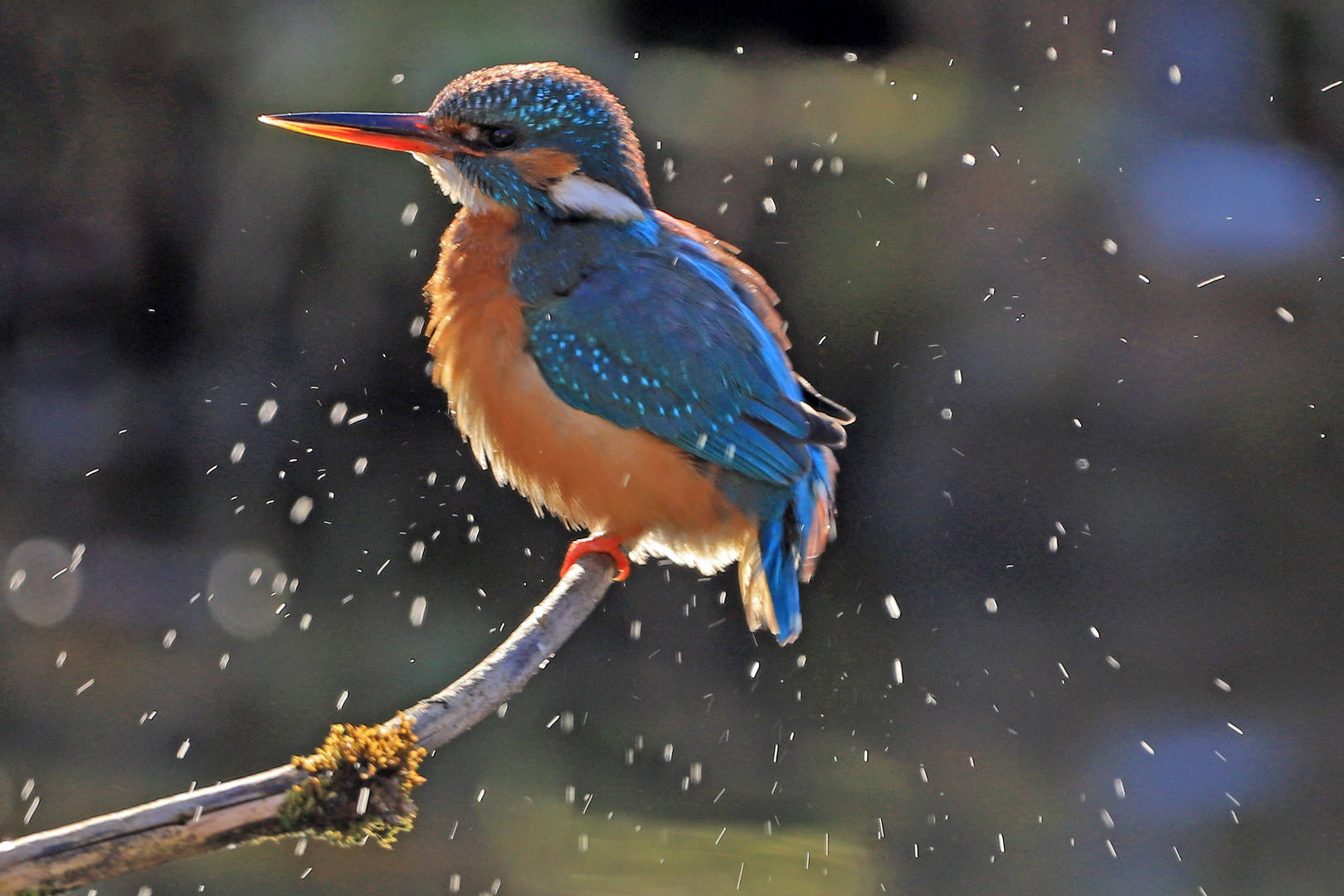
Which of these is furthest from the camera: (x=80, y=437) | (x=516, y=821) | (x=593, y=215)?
(x=80, y=437)

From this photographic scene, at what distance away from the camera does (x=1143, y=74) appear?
3.80m

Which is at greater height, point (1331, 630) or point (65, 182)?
point (65, 182)

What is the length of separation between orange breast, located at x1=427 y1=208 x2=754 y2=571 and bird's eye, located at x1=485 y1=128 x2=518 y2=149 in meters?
0.09

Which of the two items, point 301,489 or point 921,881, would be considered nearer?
point 921,881

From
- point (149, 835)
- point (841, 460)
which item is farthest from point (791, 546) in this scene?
point (841, 460)

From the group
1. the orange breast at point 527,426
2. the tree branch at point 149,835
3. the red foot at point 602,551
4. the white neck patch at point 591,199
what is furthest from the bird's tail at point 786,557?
the tree branch at point 149,835

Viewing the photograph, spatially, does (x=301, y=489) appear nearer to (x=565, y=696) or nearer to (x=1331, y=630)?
(x=565, y=696)

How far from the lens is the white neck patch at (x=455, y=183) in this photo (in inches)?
67.3

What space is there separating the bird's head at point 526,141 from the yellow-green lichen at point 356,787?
31.5 inches

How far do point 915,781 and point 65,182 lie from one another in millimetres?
3108

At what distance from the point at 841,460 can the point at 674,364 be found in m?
2.19

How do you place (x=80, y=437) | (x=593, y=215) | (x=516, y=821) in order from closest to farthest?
(x=593, y=215) → (x=516, y=821) → (x=80, y=437)

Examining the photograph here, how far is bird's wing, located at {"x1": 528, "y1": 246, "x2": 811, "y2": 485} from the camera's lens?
171 cm

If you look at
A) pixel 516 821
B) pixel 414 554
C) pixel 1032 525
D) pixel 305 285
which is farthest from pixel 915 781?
pixel 305 285
